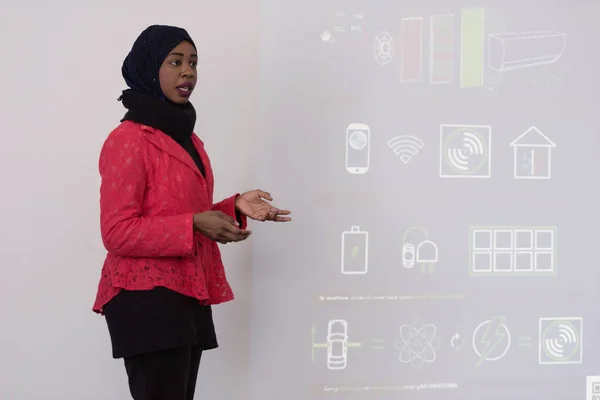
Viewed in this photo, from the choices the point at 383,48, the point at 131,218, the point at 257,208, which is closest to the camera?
the point at 131,218

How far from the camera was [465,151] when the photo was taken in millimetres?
2613

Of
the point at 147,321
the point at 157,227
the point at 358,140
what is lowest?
the point at 147,321

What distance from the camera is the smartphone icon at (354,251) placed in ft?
8.25

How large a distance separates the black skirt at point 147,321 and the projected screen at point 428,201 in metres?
0.90

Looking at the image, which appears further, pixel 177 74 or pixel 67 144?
pixel 67 144

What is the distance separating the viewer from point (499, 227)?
2.63 metres

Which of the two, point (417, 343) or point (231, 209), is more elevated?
point (231, 209)

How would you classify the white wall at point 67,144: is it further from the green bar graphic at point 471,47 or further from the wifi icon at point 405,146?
the green bar graphic at point 471,47

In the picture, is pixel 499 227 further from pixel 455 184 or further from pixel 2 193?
pixel 2 193

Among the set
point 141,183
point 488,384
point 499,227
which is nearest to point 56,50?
point 141,183

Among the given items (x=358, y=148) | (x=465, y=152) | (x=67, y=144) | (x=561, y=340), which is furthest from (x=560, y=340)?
(x=67, y=144)

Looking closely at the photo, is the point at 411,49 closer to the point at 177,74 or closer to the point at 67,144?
the point at 177,74

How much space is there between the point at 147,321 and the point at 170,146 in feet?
1.33

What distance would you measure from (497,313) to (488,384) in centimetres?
27
